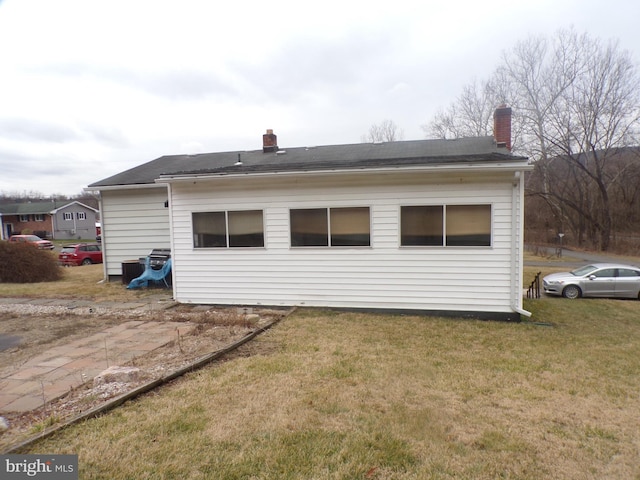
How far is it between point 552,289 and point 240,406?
43.7 feet

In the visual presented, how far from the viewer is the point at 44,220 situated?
159 feet

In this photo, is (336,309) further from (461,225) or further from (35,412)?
(35,412)

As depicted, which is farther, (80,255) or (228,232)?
(80,255)

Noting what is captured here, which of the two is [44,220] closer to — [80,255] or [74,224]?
[74,224]

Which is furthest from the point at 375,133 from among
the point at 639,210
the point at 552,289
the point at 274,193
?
the point at 274,193

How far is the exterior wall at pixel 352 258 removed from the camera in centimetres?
702

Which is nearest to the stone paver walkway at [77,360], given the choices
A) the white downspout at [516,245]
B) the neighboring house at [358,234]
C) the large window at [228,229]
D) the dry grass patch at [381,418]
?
the dry grass patch at [381,418]

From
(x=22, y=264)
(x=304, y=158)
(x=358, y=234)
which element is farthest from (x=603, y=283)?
(x=22, y=264)

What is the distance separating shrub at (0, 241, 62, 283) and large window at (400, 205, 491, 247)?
13010mm

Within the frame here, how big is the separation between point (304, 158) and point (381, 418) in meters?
8.90

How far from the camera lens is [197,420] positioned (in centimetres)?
314

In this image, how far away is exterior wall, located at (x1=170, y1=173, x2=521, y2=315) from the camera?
702 cm

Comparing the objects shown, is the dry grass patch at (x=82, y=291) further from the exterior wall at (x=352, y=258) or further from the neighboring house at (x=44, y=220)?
the neighboring house at (x=44, y=220)

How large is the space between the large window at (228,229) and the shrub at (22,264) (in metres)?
8.56
